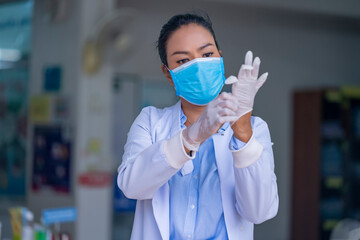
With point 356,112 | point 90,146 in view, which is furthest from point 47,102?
point 356,112

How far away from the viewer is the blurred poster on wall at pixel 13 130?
5.10 metres

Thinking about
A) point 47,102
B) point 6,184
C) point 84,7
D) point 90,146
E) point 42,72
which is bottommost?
point 6,184

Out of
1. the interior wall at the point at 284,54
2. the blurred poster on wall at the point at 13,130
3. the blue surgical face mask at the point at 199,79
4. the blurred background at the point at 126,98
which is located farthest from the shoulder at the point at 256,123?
the interior wall at the point at 284,54

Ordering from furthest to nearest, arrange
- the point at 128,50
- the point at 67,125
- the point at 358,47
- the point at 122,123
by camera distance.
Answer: the point at 358,47 → the point at 122,123 → the point at 67,125 → the point at 128,50

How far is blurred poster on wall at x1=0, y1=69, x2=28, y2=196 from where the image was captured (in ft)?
16.7

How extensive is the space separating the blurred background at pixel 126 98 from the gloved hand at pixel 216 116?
3.13m

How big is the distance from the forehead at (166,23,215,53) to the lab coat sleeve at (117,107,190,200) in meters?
0.22

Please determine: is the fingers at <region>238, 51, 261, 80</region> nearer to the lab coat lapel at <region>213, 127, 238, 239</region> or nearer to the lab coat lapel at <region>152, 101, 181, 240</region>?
the lab coat lapel at <region>213, 127, 238, 239</region>

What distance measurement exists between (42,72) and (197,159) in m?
3.94

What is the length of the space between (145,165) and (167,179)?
6 cm

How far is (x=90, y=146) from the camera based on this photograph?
4.45m

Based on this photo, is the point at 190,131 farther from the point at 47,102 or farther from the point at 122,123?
the point at 122,123

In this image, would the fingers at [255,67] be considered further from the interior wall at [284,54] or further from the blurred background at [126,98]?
the interior wall at [284,54]

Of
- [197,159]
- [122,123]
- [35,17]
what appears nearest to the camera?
[197,159]
